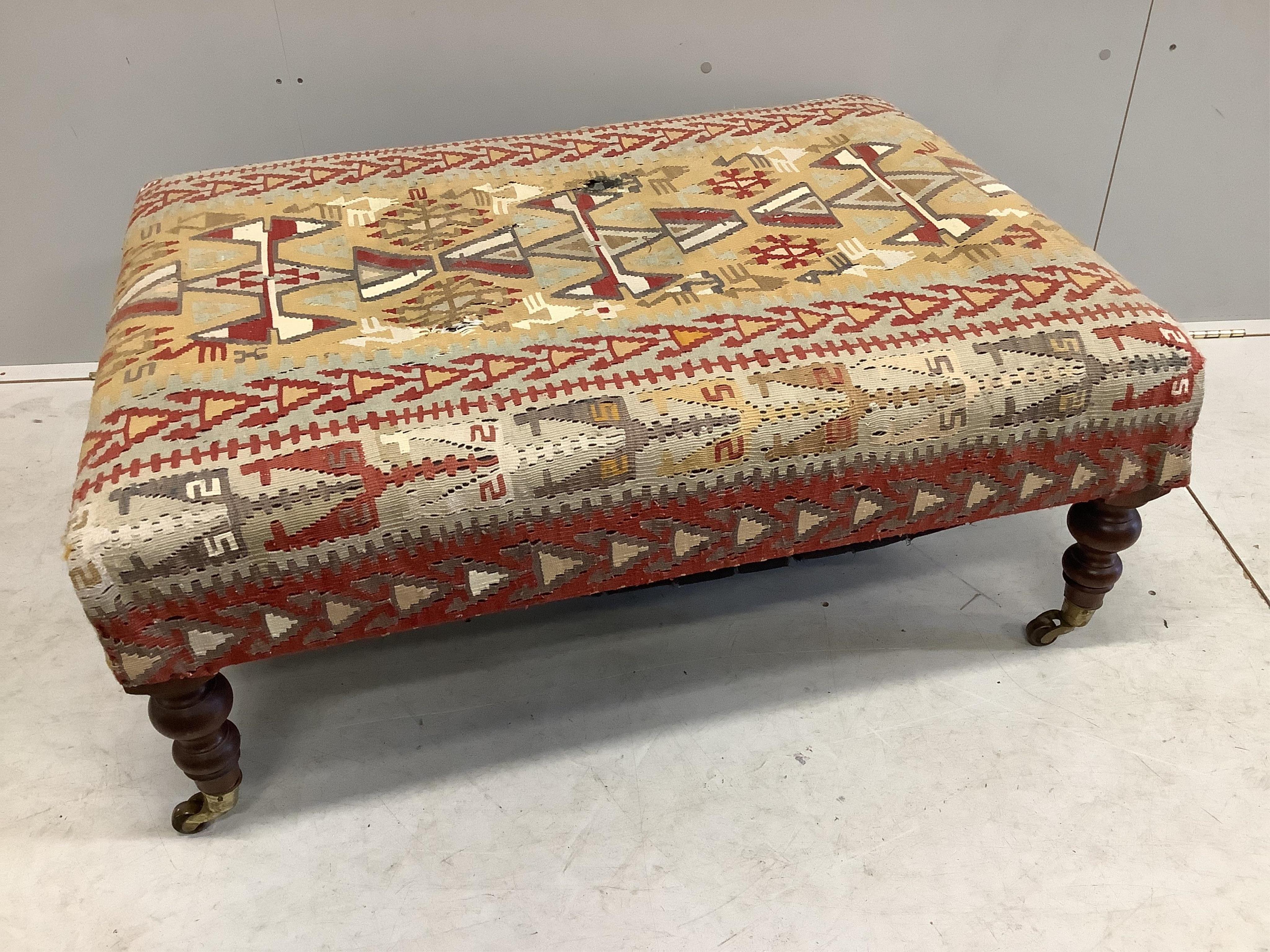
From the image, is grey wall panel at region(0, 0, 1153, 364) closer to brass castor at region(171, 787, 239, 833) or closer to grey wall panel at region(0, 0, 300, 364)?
grey wall panel at region(0, 0, 300, 364)

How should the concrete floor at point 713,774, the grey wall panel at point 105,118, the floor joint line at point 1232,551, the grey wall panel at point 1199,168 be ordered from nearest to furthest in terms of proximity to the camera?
the concrete floor at point 713,774 → the floor joint line at point 1232,551 → the grey wall panel at point 105,118 → the grey wall panel at point 1199,168

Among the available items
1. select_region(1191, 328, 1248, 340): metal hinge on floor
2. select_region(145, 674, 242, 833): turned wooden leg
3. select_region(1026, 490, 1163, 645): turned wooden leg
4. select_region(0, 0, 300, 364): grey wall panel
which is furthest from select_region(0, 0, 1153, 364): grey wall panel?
select_region(145, 674, 242, 833): turned wooden leg

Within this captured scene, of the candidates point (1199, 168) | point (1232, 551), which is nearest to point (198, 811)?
point (1232, 551)

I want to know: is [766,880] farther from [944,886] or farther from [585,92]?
[585,92]

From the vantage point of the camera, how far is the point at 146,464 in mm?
1069

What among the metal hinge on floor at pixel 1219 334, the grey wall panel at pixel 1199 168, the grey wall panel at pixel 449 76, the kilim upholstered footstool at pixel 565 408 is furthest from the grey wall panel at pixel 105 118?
the metal hinge on floor at pixel 1219 334

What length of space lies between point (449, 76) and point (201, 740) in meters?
1.24

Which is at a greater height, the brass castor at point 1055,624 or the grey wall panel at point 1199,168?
the grey wall panel at point 1199,168

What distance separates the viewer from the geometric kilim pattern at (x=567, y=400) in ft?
3.55

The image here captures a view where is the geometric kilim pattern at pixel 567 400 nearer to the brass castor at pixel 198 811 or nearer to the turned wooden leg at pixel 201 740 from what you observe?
the turned wooden leg at pixel 201 740

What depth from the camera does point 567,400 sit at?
115 centimetres

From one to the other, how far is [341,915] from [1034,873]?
0.84m

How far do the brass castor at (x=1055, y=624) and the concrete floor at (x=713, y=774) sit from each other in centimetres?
3

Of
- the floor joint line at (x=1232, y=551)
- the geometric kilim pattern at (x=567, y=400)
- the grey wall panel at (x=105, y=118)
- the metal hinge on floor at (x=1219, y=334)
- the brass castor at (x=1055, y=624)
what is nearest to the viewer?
the geometric kilim pattern at (x=567, y=400)
